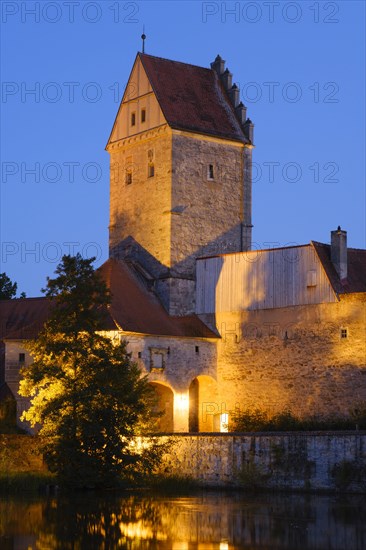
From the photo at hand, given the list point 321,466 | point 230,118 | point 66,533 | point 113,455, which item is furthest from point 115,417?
point 230,118

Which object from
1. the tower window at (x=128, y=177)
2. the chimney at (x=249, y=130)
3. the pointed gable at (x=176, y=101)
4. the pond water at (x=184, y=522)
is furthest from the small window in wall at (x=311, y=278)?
the pond water at (x=184, y=522)

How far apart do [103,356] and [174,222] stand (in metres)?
15.0

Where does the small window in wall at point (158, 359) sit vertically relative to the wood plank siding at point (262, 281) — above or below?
below

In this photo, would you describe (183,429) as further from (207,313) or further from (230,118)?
(230,118)

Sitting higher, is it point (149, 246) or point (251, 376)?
point (149, 246)

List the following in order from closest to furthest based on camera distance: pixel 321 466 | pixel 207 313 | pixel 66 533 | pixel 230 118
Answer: pixel 66 533 → pixel 321 466 → pixel 207 313 → pixel 230 118

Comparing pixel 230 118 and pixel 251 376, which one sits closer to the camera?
pixel 251 376

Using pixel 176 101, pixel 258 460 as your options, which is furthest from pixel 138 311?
pixel 258 460

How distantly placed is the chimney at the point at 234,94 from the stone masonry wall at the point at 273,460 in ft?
70.2

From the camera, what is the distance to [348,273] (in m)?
49.0

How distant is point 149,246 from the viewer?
2163 inches

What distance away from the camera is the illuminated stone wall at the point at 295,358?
156 ft

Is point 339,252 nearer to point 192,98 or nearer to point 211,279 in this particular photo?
point 211,279

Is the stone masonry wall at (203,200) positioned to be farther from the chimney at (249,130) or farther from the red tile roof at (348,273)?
the red tile roof at (348,273)
